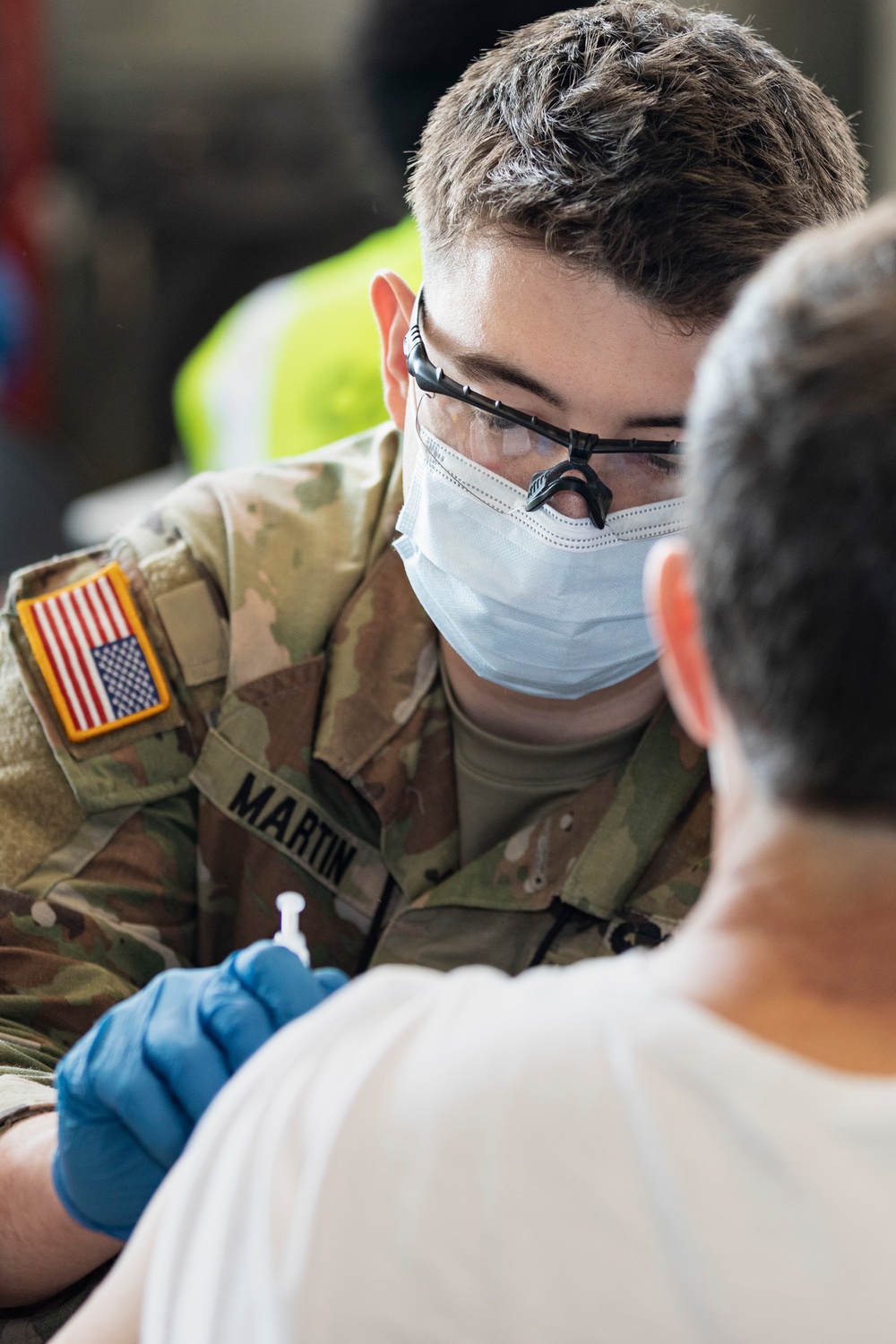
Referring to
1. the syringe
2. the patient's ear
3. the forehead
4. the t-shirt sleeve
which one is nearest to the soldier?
the forehead

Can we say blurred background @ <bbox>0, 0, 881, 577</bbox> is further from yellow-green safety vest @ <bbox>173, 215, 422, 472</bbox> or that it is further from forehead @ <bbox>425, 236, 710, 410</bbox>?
forehead @ <bbox>425, 236, 710, 410</bbox>

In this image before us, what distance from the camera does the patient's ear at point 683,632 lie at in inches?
30.1

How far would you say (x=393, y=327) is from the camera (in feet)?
5.26

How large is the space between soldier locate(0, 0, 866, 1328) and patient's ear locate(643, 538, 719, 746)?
1.88 feet

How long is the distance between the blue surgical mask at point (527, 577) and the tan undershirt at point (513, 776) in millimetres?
106

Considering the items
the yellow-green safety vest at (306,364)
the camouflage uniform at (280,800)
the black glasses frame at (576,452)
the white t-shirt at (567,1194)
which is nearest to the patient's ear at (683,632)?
the white t-shirt at (567,1194)

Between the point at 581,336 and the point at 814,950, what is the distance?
30.7 inches

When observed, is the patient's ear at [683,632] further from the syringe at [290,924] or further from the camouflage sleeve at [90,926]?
the camouflage sleeve at [90,926]

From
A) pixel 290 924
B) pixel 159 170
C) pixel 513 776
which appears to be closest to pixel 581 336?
pixel 513 776

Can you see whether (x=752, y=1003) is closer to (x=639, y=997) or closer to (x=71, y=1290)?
(x=639, y=997)

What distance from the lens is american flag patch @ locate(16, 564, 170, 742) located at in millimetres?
1560

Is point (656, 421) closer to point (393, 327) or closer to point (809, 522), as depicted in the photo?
point (393, 327)

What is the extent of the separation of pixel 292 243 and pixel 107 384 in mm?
831

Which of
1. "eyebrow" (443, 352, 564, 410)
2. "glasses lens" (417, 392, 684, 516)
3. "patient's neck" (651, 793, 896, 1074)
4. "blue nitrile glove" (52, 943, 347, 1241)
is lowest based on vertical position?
"blue nitrile glove" (52, 943, 347, 1241)
